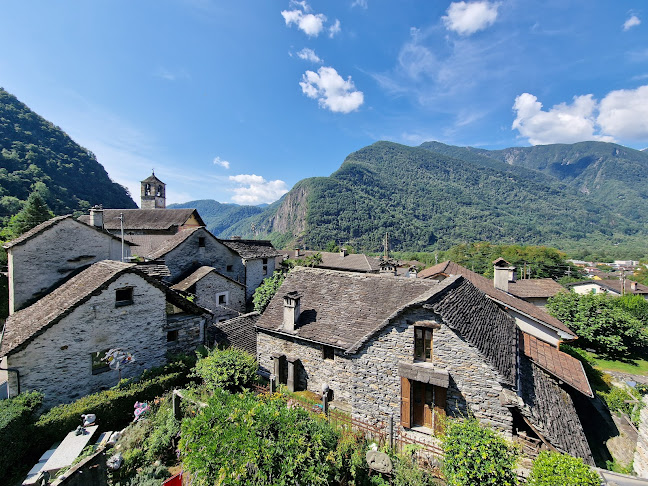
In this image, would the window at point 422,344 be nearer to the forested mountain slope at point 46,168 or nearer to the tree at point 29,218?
the tree at point 29,218

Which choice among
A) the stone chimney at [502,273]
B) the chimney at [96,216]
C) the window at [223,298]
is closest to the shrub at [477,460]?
the stone chimney at [502,273]

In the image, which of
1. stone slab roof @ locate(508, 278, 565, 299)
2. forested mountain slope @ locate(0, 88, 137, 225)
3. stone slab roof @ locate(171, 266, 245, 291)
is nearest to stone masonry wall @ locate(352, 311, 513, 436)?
stone slab roof @ locate(171, 266, 245, 291)

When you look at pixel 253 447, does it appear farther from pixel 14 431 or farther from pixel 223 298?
pixel 223 298

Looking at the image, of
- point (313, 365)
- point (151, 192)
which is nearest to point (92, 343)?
point (313, 365)

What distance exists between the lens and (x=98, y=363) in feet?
40.6

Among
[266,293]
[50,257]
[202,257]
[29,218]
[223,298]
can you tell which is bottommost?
[223,298]

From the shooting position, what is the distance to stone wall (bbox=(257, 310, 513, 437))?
966 centimetres

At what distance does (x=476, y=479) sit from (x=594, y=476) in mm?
2640

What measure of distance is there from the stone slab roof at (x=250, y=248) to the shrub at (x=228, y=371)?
18.4 m

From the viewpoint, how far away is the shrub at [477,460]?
21.7 feet

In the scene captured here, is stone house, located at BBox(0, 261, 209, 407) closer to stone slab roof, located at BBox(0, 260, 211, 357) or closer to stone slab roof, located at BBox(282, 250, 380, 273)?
stone slab roof, located at BBox(0, 260, 211, 357)

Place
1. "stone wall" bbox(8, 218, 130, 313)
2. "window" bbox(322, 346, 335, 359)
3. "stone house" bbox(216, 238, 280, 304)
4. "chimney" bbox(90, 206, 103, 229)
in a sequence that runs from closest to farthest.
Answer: "window" bbox(322, 346, 335, 359) → "stone wall" bbox(8, 218, 130, 313) → "chimney" bbox(90, 206, 103, 229) → "stone house" bbox(216, 238, 280, 304)

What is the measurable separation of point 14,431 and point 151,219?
4170 centimetres

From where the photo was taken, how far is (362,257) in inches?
2249
